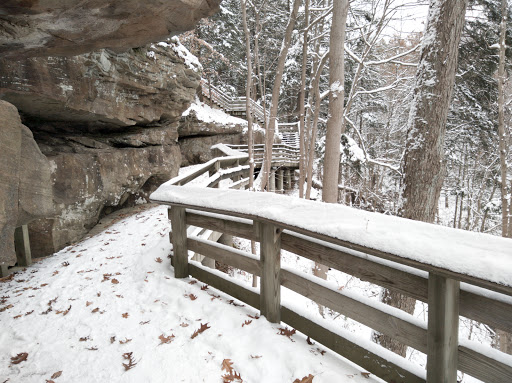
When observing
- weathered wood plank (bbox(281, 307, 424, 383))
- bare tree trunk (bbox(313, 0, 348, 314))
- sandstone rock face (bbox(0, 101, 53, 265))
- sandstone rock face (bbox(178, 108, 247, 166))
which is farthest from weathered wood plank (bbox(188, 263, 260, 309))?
sandstone rock face (bbox(178, 108, 247, 166))

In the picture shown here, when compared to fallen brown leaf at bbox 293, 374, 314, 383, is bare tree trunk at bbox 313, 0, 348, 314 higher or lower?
higher

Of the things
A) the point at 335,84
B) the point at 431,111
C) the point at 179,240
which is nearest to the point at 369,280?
the point at 179,240

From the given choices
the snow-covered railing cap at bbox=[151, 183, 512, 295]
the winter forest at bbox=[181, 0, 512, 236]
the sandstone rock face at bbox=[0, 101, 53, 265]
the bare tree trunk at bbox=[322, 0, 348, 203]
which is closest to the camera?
the snow-covered railing cap at bbox=[151, 183, 512, 295]

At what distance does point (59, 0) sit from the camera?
9.01ft

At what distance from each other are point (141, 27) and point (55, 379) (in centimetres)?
414

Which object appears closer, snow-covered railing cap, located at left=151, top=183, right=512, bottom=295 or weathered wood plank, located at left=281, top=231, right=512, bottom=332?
snow-covered railing cap, located at left=151, top=183, right=512, bottom=295

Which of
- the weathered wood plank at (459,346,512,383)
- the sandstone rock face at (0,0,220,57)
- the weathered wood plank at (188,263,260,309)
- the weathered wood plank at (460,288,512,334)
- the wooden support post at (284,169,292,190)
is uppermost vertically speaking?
the sandstone rock face at (0,0,220,57)

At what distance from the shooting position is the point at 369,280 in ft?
6.65

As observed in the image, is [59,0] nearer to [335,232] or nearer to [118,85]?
[335,232]

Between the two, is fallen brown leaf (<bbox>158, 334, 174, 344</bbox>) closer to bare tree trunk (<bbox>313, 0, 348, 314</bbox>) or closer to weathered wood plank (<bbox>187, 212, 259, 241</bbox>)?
weathered wood plank (<bbox>187, 212, 259, 241</bbox>)

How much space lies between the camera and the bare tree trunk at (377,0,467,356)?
391 cm

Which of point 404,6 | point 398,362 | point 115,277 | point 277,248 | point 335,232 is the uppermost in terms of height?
point 404,6

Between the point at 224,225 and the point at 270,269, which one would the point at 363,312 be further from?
the point at 224,225

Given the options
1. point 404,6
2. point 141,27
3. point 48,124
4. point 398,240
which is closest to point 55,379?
point 398,240
